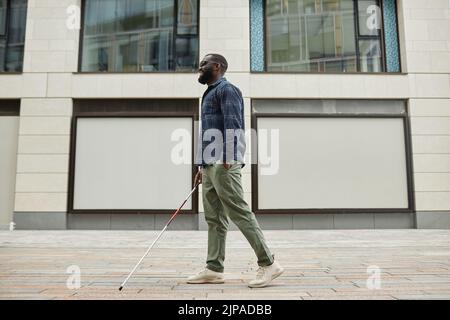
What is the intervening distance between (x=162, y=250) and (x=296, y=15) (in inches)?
336

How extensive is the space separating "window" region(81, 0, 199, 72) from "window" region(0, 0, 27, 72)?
1.75 meters

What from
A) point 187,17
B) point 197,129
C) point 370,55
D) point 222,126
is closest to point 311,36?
point 370,55

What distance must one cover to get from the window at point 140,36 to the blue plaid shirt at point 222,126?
8009 mm

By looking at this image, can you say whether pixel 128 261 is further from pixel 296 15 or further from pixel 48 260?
pixel 296 15

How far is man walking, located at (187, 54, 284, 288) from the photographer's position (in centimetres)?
362

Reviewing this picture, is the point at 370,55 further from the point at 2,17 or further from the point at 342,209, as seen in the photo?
the point at 2,17

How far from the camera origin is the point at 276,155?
1111cm

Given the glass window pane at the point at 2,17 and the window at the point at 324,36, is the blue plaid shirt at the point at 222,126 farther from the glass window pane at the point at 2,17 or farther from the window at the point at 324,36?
the glass window pane at the point at 2,17

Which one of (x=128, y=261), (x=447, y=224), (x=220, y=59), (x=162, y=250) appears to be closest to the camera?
(x=220, y=59)

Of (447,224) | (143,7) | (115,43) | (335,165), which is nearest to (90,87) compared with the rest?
(115,43)

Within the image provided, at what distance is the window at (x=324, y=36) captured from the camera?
38.5 feet

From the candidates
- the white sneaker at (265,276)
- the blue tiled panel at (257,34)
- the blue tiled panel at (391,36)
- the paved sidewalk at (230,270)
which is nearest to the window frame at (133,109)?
the blue tiled panel at (257,34)

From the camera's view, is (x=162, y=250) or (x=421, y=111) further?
(x=421, y=111)

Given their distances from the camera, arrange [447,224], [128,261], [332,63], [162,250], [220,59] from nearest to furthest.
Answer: [220,59]
[128,261]
[162,250]
[447,224]
[332,63]
